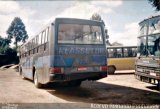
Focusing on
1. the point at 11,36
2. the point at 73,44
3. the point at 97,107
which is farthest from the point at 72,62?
the point at 11,36

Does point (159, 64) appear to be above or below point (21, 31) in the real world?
below

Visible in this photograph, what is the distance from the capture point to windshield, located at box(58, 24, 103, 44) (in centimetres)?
962

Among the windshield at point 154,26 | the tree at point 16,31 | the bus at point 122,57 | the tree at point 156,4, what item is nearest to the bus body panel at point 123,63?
the bus at point 122,57

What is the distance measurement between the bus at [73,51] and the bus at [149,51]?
1890 millimetres

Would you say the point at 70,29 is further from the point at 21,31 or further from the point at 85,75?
the point at 21,31

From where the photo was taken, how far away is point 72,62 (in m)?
9.57

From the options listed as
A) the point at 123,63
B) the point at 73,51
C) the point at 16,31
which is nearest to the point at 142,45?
the point at 73,51

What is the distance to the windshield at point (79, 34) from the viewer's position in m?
9.62

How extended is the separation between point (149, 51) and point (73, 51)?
135 inches

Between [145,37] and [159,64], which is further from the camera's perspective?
[145,37]

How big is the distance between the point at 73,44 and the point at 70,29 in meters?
0.63

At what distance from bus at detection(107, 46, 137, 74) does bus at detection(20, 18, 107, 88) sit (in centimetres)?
1033

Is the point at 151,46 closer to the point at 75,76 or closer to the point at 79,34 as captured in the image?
the point at 79,34

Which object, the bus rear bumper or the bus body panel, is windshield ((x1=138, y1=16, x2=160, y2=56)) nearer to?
the bus rear bumper
